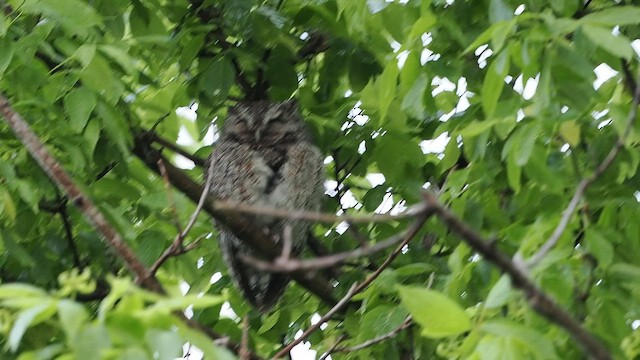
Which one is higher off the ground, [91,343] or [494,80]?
[91,343]

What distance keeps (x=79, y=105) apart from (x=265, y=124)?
42.9 inches

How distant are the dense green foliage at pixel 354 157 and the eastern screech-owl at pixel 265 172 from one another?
61 millimetres

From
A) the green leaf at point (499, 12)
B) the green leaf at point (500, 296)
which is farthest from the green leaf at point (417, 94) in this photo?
the green leaf at point (500, 296)

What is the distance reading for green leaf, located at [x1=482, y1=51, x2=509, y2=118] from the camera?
4.19ft

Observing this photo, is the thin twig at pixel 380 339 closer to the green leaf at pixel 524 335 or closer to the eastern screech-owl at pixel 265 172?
the green leaf at pixel 524 335

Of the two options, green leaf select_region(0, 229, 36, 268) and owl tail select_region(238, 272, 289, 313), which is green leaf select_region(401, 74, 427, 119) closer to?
green leaf select_region(0, 229, 36, 268)

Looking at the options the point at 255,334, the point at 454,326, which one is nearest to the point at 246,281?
the point at 255,334

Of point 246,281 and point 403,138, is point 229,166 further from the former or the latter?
point 403,138

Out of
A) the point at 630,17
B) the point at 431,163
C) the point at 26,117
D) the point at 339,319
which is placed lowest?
the point at 339,319

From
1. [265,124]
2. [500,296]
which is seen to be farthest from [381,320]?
[265,124]

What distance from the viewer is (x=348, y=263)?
2.16 m

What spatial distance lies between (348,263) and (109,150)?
634mm

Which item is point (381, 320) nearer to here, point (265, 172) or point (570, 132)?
point (570, 132)

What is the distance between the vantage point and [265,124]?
262cm
